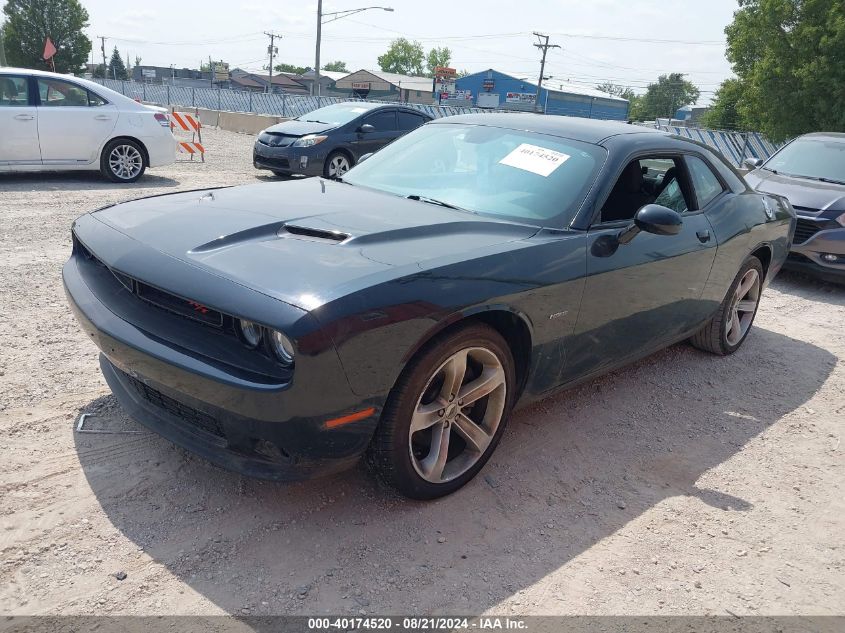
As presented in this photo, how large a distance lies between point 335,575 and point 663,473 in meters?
1.82

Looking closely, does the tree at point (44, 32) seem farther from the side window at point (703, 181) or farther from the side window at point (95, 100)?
the side window at point (703, 181)

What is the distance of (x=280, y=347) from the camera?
2398mm

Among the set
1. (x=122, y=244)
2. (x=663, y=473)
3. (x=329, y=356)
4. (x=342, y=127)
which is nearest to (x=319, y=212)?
(x=122, y=244)

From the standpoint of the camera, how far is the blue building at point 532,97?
62.1 m

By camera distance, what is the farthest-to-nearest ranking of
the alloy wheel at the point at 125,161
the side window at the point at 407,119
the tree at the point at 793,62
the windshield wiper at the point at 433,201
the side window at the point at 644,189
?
1. the tree at the point at 793,62
2. the side window at the point at 407,119
3. the alloy wheel at the point at 125,161
4. the side window at the point at 644,189
5. the windshield wiper at the point at 433,201

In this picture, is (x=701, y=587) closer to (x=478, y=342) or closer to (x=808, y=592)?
(x=808, y=592)

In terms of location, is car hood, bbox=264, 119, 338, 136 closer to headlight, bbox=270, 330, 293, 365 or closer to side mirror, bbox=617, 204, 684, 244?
side mirror, bbox=617, 204, 684, 244

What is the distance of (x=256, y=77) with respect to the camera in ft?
369

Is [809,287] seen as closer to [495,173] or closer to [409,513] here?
[495,173]

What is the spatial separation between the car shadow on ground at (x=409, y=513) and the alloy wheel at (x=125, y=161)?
25.5ft

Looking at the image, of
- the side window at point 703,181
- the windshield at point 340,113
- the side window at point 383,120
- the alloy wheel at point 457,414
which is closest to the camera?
the alloy wheel at point 457,414

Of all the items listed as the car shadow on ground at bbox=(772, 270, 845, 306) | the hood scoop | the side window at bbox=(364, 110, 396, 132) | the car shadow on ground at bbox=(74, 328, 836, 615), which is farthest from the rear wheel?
the hood scoop

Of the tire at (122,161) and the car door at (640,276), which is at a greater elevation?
the car door at (640,276)

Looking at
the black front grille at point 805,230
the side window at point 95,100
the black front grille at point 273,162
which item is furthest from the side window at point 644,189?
the side window at point 95,100
